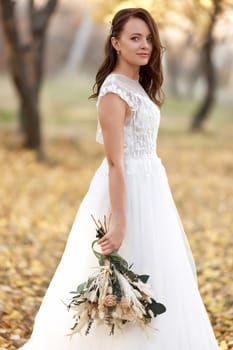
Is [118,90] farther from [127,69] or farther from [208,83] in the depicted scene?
[208,83]

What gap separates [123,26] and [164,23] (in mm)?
13246

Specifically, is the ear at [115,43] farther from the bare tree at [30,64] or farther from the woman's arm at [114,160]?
the bare tree at [30,64]

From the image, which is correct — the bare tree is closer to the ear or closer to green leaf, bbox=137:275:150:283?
the ear

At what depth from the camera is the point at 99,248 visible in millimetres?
3744

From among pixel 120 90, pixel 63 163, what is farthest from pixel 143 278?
pixel 63 163

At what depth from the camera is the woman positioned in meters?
3.50

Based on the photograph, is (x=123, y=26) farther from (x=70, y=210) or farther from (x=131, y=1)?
(x=131, y=1)

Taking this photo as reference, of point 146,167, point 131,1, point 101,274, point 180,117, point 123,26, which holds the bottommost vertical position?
point 101,274

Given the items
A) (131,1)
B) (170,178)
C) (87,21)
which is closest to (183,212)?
(170,178)

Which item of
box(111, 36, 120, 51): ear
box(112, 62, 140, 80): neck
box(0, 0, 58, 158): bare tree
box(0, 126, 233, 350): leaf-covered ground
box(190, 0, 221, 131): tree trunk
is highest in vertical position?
box(190, 0, 221, 131): tree trunk

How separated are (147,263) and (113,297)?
12.6 inches

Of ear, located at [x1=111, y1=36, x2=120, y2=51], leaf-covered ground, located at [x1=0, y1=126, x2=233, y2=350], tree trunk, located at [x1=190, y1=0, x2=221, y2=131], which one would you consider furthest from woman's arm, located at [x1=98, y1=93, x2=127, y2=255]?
tree trunk, located at [x1=190, y1=0, x2=221, y2=131]

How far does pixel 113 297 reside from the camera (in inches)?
137

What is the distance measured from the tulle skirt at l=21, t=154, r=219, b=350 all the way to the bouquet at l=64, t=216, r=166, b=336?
3.7 inches
